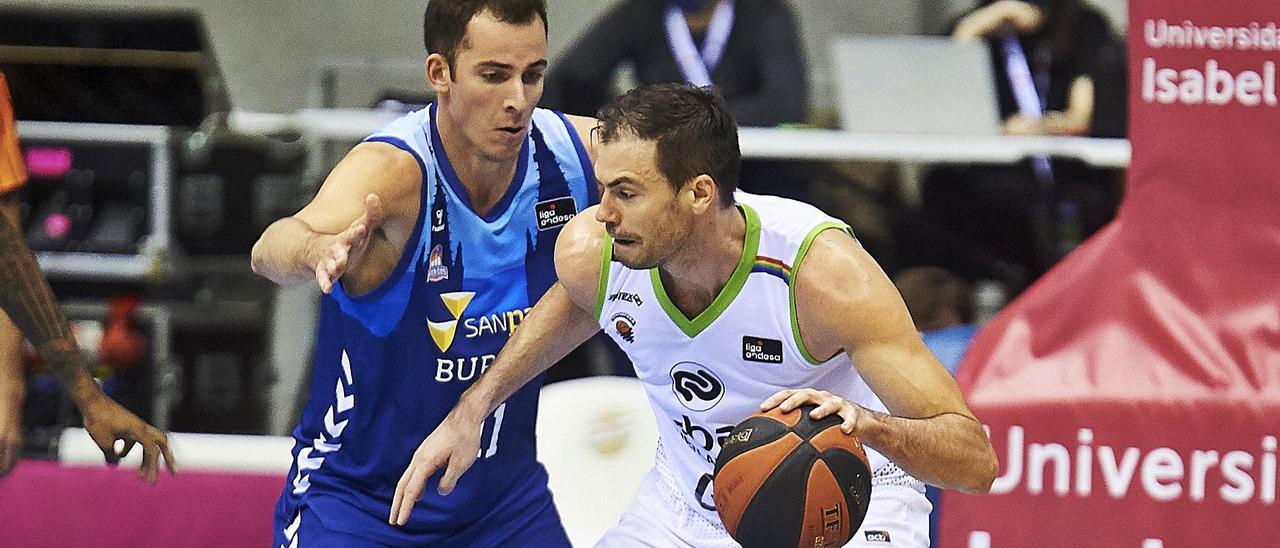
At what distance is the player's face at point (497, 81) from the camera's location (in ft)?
12.6

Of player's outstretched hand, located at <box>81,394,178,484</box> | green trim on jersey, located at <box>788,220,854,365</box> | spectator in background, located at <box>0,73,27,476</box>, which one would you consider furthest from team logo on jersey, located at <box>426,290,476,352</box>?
spectator in background, located at <box>0,73,27,476</box>

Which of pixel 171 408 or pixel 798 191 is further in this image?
pixel 171 408

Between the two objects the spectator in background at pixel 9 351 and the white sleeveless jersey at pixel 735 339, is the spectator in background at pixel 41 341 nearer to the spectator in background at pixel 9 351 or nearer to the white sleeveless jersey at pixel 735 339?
the spectator in background at pixel 9 351

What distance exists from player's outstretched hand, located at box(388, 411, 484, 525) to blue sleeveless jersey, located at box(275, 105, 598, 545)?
28 centimetres

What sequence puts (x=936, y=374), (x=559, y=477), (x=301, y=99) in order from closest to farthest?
(x=936, y=374), (x=559, y=477), (x=301, y=99)

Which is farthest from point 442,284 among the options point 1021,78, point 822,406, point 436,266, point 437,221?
point 1021,78

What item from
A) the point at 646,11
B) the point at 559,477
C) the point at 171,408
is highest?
the point at 646,11

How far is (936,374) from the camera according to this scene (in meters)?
3.44

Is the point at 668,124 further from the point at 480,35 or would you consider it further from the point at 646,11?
the point at 646,11

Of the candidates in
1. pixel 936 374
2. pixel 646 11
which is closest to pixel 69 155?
pixel 646 11

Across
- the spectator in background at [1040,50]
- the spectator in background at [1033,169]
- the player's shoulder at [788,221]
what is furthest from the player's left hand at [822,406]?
the spectator in background at [1040,50]

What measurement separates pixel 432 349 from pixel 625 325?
47 centimetres

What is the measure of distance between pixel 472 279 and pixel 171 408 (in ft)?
12.8

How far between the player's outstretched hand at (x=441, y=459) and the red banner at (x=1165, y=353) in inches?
64.5
